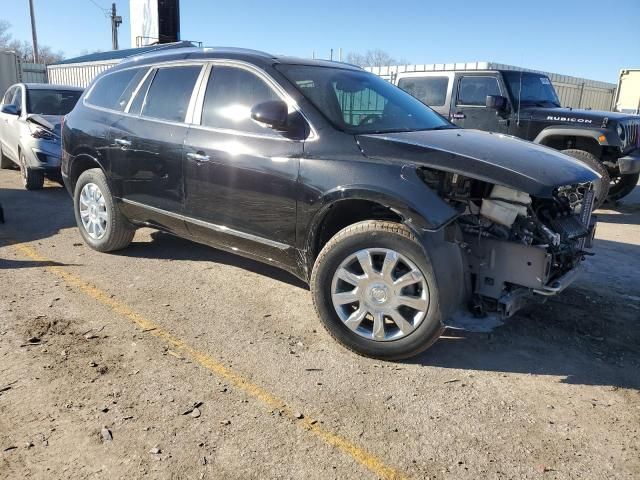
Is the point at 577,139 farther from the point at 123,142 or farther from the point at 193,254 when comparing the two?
the point at 123,142

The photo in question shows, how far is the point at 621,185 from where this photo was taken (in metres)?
8.85

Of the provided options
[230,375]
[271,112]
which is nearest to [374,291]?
[230,375]

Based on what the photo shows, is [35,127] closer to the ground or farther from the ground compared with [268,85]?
closer to the ground

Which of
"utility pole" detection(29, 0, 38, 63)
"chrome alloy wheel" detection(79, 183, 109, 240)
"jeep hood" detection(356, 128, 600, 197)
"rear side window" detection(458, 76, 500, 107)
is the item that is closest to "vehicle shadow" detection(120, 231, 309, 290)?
"chrome alloy wheel" detection(79, 183, 109, 240)

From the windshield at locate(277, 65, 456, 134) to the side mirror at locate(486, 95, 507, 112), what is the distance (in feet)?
11.4

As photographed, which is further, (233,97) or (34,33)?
(34,33)

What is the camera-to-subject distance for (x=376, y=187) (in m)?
3.25

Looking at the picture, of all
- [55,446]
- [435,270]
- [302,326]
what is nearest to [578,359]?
[435,270]

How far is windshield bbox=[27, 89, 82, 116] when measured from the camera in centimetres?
905

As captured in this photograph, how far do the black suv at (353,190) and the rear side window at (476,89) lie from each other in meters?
4.27

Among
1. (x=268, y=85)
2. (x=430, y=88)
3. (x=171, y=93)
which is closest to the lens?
(x=268, y=85)

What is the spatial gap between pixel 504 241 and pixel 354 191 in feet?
3.17

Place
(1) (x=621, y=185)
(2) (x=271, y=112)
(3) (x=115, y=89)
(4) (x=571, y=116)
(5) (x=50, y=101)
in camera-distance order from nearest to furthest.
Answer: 1. (2) (x=271, y=112)
2. (3) (x=115, y=89)
3. (4) (x=571, y=116)
4. (1) (x=621, y=185)
5. (5) (x=50, y=101)

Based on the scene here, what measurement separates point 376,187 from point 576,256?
1.50m
